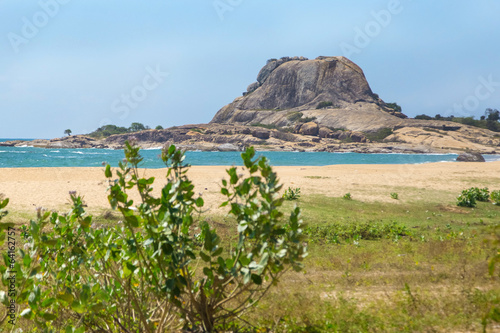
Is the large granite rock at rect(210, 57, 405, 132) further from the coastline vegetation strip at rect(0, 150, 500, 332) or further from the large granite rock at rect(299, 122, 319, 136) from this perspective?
the coastline vegetation strip at rect(0, 150, 500, 332)

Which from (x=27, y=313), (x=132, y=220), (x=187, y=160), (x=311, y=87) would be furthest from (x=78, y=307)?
(x=311, y=87)

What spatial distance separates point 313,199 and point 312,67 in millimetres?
180397

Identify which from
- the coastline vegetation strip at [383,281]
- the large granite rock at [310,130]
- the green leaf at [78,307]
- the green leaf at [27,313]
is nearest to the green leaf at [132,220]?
the green leaf at [78,307]

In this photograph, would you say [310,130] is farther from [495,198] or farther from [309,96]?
[495,198]

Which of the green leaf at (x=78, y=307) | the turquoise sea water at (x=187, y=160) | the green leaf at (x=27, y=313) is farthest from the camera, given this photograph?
the turquoise sea water at (x=187, y=160)

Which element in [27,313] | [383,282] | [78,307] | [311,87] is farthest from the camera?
[311,87]

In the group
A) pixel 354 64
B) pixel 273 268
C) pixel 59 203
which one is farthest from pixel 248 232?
pixel 354 64

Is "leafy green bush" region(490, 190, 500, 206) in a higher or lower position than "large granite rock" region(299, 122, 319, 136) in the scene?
lower

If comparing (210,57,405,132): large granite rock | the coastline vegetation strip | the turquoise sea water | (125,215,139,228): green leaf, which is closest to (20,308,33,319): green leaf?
(125,215,139,228): green leaf

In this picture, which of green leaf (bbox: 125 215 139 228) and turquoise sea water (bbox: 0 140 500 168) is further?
turquoise sea water (bbox: 0 140 500 168)

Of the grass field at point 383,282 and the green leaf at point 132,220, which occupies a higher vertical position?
the green leaf at point 132,220

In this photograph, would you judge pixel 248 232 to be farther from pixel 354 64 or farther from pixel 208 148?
pixel 354 64

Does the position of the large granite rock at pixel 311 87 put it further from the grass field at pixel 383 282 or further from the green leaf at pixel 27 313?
the green leaf at pixel 27 313

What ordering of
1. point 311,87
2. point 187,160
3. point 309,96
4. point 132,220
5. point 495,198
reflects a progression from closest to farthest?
point 132,220 → point 495,198 → point 187,160 → point 309,96 → point 311,87
